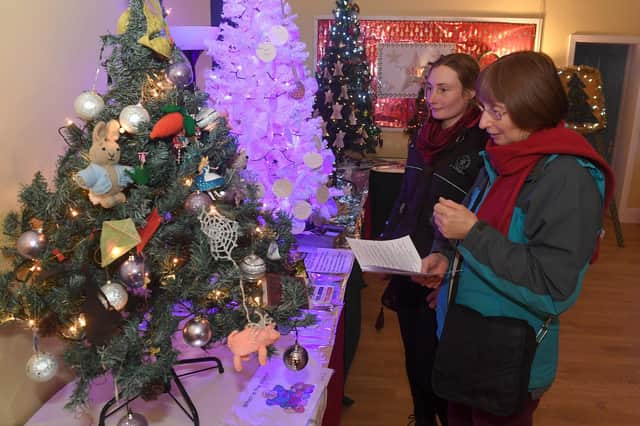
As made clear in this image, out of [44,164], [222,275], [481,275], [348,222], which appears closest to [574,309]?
[348,222]

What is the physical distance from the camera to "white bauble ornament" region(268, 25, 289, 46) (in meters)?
2.47

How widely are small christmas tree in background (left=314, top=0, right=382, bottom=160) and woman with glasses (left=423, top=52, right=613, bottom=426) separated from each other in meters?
3.44

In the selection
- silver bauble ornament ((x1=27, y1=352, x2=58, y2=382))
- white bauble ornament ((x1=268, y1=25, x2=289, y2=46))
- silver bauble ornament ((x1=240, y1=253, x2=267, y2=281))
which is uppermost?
white bauble ornament ((x1=268, y1=25, x2=289, y2=46))

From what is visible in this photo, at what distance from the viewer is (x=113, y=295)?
3.90ft

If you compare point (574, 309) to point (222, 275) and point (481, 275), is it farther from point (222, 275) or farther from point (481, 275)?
point (222, 275)

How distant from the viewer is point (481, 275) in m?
1.34

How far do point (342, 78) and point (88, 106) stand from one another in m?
3.83

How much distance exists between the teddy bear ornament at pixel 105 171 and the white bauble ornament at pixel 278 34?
145cm

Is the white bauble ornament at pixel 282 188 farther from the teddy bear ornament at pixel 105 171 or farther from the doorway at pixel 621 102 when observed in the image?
the doorway at pixel 621 102

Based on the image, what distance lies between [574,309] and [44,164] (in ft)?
12.2

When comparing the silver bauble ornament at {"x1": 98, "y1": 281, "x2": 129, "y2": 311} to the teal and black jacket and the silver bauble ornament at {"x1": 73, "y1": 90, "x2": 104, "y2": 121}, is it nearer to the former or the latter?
the silver bauble ornament at {"x1": 73, "y1": 90, "x2": 104, "y2": 121}

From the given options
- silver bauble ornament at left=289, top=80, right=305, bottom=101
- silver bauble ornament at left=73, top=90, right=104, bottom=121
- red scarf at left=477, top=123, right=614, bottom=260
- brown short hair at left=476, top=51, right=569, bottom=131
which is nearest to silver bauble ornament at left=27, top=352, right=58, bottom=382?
silver bauble ornament at left=73, top=90, right=104, bottom=121

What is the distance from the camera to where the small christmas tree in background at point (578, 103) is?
17.3 ft

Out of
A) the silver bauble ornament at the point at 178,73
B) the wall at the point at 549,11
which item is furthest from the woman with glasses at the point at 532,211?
the wall at the point at 549,11
